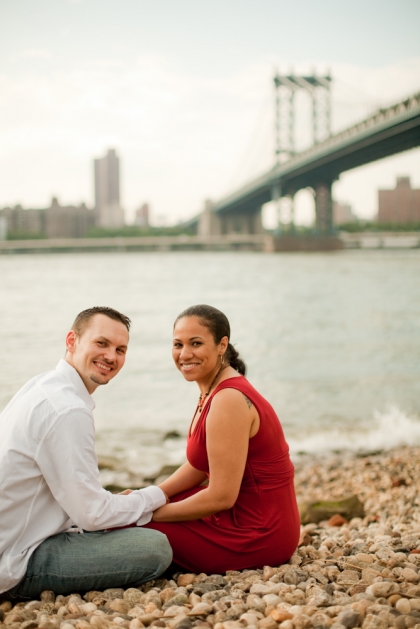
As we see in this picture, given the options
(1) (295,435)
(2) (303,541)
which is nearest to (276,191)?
Result: (1) (295,435)

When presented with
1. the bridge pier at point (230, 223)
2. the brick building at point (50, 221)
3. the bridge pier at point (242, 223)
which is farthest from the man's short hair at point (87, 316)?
the brick building at point (50, 221)

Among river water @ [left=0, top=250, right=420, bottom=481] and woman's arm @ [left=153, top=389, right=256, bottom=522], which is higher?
woman's arm @ [left=153, top=389, right=256, bottom=522]

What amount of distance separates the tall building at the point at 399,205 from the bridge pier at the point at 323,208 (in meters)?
11.0

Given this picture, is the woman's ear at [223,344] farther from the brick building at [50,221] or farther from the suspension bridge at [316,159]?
the brick building at [50,221]

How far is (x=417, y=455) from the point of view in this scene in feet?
18.4

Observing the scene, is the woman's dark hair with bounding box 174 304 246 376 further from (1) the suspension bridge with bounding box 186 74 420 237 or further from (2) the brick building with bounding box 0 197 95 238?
(2) the brick building with bounding box 0 197 95 238

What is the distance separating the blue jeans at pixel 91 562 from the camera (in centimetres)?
201

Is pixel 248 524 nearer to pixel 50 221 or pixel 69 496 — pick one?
pixel 69 496

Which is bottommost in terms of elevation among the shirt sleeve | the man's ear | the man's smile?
the shirt sleeve

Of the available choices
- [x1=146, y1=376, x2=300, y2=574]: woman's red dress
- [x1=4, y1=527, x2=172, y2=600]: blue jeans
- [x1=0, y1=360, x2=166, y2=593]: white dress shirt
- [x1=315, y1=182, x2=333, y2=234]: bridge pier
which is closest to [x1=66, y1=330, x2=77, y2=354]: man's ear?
[x1=0, y1=360, x2=166, y2=593]: white dress shirt

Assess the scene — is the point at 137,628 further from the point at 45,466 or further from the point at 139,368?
the point at 139,368

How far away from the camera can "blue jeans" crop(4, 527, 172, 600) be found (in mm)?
2014

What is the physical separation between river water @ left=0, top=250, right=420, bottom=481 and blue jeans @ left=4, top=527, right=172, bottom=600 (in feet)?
12.5

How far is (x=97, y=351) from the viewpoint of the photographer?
208cm
